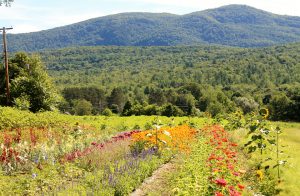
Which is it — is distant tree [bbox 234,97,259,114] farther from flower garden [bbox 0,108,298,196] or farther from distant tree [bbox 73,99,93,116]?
flower garden [bbox 0,108,298,196]

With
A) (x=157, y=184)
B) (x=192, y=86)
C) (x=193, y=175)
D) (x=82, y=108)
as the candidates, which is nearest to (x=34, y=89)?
(x=157, y=184)

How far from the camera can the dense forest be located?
2837 inches

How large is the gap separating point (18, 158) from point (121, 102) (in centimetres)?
9269

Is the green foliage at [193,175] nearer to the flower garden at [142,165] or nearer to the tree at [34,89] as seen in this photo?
the flower garden at [142,165]

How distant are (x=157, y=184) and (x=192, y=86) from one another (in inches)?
3765

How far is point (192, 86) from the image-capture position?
103125 mm

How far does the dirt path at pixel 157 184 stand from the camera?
7723mm

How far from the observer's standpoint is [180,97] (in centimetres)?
9362

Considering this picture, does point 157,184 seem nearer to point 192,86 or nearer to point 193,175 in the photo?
point 193,175

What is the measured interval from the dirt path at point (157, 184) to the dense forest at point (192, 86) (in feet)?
147

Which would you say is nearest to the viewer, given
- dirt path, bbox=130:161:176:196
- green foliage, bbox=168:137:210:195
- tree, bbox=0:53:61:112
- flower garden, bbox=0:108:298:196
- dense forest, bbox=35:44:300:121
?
green foliage, bbox=168:137:210:195

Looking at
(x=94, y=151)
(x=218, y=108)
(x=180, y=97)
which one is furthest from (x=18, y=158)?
(x=180, y=97)

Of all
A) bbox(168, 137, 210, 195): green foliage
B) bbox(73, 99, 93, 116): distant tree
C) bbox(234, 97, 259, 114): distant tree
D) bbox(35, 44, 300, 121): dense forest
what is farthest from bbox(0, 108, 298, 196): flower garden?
bbox(73, 99, 93, 116): distant tree

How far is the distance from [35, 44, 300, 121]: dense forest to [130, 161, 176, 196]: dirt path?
1764 inches
